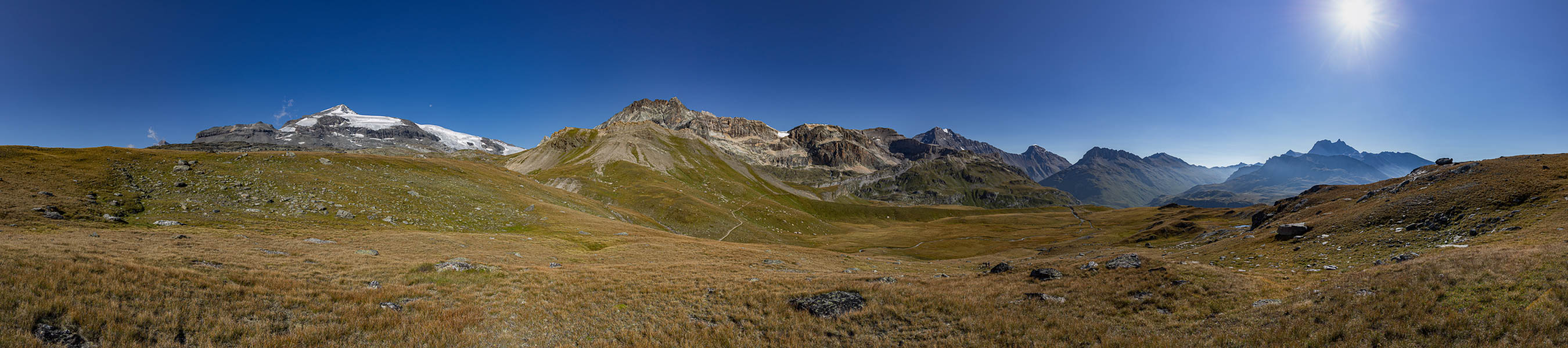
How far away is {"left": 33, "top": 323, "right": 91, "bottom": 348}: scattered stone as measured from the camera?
30.4ft

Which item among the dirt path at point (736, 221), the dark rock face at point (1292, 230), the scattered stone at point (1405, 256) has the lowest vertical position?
the dirt path at point (736, 221)

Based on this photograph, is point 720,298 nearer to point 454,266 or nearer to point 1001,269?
point 454,266

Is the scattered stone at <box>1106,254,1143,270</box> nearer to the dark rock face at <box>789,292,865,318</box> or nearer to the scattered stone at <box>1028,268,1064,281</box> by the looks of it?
the scattered stone at <box>1028,268,1064,281</box>

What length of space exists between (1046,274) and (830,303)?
12478 millimetres

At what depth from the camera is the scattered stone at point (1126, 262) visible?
73.6ft

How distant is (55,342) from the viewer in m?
9.25

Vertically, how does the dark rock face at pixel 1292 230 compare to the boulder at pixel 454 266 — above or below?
above

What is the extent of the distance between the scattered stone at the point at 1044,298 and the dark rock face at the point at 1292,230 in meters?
36.2

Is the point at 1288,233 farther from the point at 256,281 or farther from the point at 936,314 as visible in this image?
the point at 256,281

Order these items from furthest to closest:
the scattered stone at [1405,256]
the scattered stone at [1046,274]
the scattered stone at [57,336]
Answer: the scattered stone at [1405,256]
the scattered stone at [1046,274]
the scattered stone at [57,336]

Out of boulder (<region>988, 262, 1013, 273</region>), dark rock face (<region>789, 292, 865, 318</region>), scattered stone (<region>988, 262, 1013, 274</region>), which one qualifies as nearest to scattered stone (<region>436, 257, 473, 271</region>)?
dark rock face (<region>789, 292, 865, 318</region>)

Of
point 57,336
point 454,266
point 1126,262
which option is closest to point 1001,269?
point 1126,262

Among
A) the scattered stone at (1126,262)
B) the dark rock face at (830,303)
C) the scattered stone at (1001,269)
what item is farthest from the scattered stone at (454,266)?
the scattered stone at (1126,262)

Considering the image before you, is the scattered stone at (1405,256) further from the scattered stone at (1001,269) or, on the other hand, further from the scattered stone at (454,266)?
the scattered stone at (454,266)
